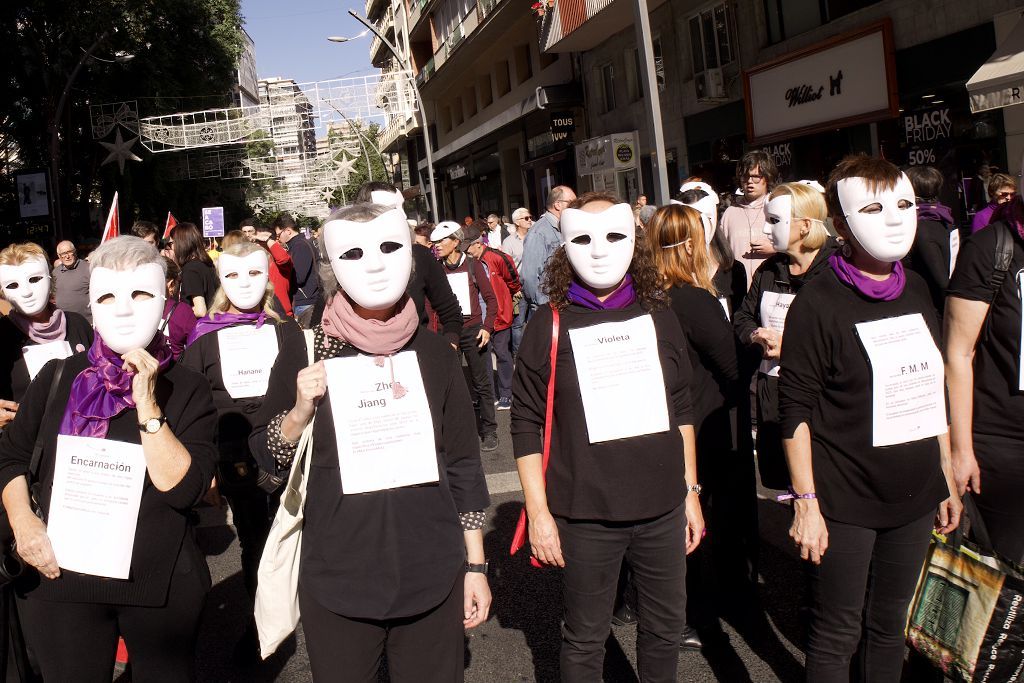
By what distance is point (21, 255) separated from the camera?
14.7 ft

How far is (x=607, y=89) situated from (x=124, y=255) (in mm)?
20315

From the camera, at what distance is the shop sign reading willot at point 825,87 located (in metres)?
12.3

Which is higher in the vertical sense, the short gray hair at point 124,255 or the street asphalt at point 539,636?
the short gray hair at point 124,255

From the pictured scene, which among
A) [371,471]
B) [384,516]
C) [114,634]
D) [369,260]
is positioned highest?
[369,260]

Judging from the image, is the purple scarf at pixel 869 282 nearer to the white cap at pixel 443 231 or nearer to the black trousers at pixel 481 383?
the black trousers at pixel 481 383

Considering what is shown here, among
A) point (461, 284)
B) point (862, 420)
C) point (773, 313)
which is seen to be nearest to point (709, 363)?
point (773, 313)

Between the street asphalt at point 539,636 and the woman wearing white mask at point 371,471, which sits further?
the street asphalt at point 539,636

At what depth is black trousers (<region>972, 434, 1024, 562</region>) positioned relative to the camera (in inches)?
121

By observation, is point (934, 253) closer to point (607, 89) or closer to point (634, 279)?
point (634, 279)

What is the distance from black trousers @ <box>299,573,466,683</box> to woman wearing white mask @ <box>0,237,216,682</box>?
1.49ft

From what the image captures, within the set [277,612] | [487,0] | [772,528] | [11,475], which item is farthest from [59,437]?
[487,0]

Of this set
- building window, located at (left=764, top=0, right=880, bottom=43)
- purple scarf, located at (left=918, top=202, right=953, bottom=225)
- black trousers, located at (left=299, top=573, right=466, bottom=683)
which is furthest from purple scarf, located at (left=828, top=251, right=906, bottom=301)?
building window, located at (left=764, top=0, right=880, bottom=43)

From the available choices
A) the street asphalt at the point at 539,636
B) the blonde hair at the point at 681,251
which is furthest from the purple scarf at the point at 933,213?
the blonde hair at the point at 681,251

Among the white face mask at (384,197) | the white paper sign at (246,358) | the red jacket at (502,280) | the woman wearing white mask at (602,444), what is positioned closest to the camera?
the woman wearing white mask at (602,444)
